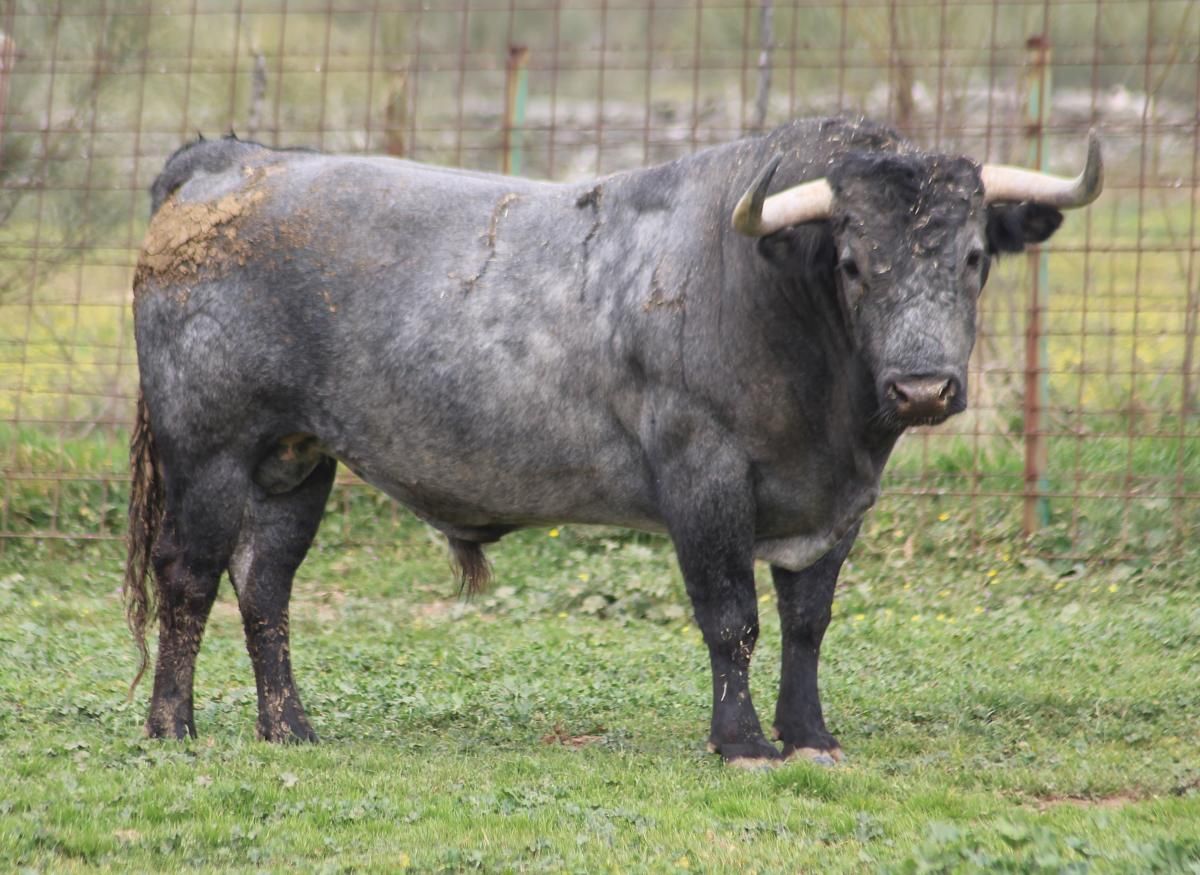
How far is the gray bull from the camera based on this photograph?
217 inches

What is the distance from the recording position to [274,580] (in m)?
6.59

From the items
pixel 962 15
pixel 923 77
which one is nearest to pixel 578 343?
pixel 923 77

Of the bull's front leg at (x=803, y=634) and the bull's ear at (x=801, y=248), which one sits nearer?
the bull's ear at (x=801, y=248)

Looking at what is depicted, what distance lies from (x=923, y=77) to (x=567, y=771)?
23.3ft

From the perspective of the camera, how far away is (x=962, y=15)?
11812mm

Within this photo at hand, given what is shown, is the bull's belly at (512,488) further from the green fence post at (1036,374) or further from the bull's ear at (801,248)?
the green fence post at (1036,374)

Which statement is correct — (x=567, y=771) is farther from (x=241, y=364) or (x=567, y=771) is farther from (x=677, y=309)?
(x=241, y=364)

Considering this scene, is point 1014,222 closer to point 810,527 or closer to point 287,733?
point 810,527

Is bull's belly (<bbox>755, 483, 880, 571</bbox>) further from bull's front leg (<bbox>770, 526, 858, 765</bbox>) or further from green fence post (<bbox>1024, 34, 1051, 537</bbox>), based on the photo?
green fence post (<bbox>1024, 34, 1051, 537</bbox>)

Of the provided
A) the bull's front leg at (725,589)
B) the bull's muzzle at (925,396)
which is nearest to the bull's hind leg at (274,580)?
the bull's front leg at (725,589)

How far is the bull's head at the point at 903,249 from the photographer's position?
206 inches

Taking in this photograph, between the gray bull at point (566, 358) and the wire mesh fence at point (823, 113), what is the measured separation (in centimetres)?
284

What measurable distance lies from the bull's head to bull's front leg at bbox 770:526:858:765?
0.86 metres

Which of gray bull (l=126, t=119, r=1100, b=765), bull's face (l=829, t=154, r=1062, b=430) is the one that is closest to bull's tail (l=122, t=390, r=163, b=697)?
gray bull (l=126, t=119, r=1100, b=765)
